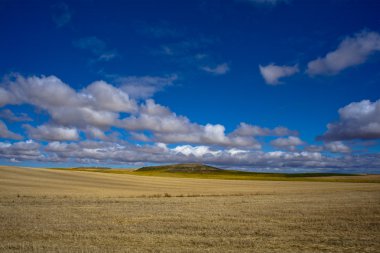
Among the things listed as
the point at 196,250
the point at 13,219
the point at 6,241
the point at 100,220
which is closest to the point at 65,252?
the point at 6,241

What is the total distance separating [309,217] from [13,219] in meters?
20.3

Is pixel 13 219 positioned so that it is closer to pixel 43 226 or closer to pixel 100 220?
pixel 43 226

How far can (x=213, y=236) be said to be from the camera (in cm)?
1761

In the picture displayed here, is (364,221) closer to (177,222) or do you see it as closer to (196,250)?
(177,222)

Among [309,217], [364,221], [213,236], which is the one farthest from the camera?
[309,217]

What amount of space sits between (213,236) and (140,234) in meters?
3.89

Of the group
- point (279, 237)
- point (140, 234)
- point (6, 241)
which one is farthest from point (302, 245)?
point (6, 241)

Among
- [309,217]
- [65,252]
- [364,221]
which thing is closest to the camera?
[65,252]

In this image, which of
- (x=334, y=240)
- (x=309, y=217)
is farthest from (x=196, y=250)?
(x=309, y=217)

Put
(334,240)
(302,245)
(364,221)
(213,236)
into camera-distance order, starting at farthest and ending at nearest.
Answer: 1. (364,221)
2. (213,236)
3. (334,240)
4. (302,245)

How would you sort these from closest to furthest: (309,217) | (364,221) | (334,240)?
1. (334,240)
2. (364,221)
3. (309,217)

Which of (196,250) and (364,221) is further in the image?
(364,221)

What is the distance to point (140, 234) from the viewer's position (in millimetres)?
18266

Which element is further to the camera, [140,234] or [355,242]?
[140,234]
